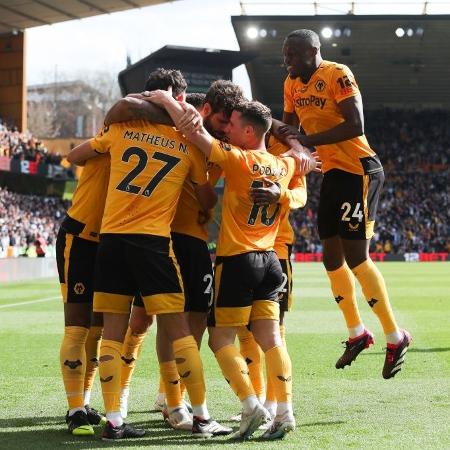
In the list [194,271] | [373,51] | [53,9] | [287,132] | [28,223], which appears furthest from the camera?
[373,51]

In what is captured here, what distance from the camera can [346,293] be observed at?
710 cm

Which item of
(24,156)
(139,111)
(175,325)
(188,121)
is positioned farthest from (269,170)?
(24,156)

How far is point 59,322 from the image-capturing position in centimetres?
1385

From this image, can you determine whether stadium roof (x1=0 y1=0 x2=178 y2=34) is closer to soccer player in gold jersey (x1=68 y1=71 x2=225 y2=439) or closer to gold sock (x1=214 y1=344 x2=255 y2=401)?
soccer player in gold jersey (x1=68 y1=71 x2=225 y2=439)

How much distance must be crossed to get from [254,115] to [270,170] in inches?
14.3

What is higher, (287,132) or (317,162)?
(287,132)

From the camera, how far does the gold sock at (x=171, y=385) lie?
233 inches

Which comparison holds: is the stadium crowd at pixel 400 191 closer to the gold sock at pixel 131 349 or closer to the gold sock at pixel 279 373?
the gold sock at pixel 131 349

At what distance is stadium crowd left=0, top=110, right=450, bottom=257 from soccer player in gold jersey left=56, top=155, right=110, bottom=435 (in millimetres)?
34006

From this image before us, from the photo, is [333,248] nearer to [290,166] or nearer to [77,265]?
[290,166]

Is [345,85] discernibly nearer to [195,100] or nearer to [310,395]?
[195,100]

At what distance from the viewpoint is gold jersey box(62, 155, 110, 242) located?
593 centimetres

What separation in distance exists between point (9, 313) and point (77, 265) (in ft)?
32.9

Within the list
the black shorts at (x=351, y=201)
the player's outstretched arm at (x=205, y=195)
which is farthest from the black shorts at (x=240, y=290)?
the black shorts at (x=351, y=201)
